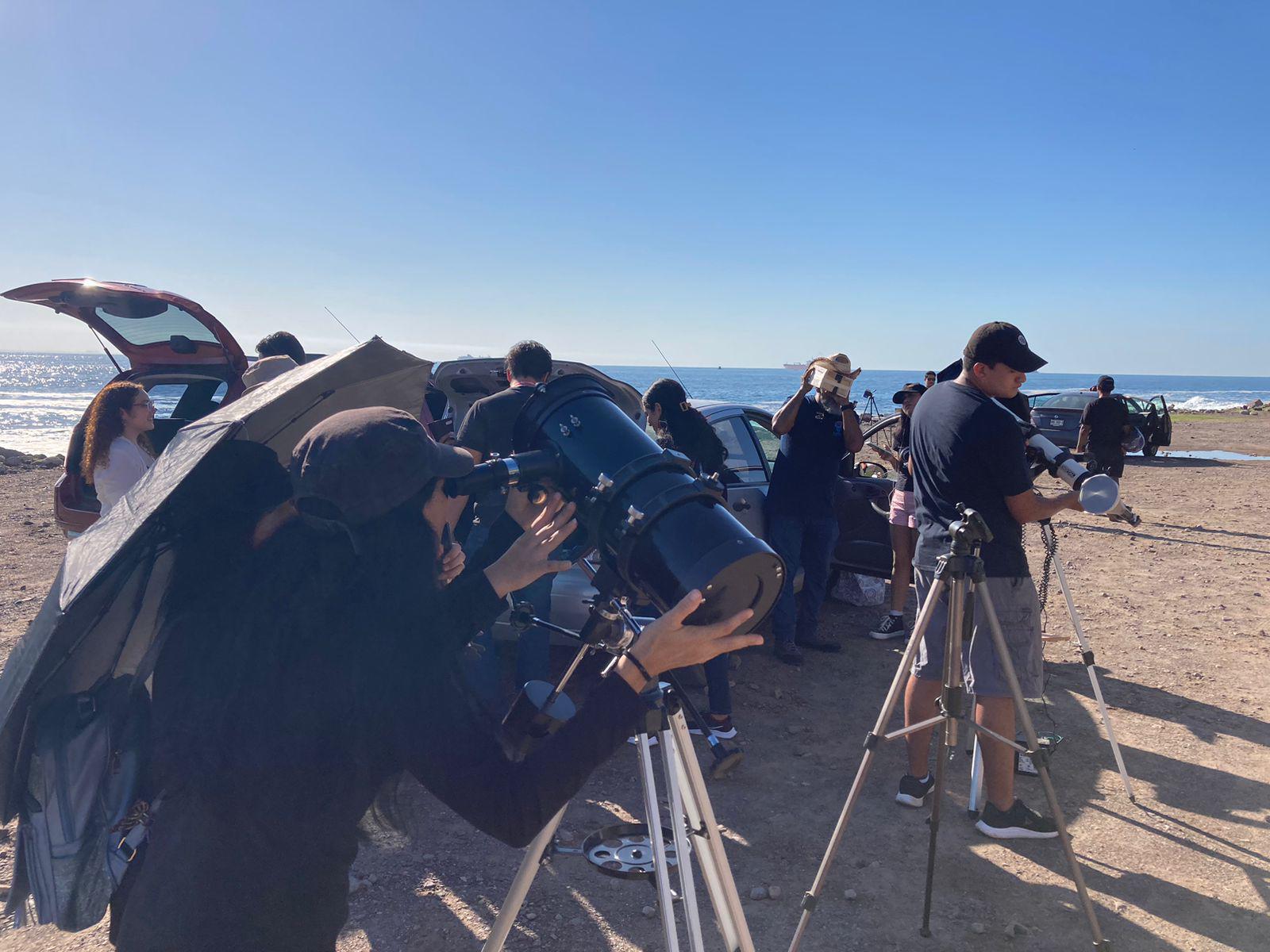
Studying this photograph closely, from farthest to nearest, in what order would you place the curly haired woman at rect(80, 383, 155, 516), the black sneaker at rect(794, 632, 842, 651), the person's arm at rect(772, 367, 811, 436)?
the black sneaker at rect(794, 632, 842, 651) → the person's arm at rect(772, 367, 811, 436) → the curly haired woman at rect(80, 383, 155, 516)

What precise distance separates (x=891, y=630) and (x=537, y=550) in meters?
4.56

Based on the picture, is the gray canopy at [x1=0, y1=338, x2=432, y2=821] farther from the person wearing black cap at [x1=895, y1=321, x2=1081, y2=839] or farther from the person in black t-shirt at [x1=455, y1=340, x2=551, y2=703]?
the person wearing black cap at [x1=895, y1=321, x2=1081, y2=839]

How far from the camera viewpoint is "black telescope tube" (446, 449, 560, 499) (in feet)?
5.20

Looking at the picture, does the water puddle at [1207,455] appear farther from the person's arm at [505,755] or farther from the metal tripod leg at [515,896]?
the person's arm at [505,755]

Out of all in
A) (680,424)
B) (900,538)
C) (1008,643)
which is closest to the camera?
(1008,643)

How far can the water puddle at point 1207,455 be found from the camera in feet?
59.9

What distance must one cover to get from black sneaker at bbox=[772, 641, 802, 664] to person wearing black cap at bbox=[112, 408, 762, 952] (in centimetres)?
414

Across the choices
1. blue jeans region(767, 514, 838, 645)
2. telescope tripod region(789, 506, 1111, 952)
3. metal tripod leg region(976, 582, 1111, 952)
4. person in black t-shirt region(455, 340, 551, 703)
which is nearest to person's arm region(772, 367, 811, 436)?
blue jeans region(767, 514, 838, 645)

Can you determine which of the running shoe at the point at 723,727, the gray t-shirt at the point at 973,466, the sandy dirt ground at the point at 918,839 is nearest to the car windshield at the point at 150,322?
the sandy dirt ground at the point at 918,839

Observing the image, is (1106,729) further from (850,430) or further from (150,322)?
(150,322)

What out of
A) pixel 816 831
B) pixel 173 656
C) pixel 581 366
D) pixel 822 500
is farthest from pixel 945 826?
pixel 173 656

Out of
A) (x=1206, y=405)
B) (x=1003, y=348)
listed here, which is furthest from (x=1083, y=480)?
(x=1206, y=405)

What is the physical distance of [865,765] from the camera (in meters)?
2.73

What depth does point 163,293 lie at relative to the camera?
5.46m
